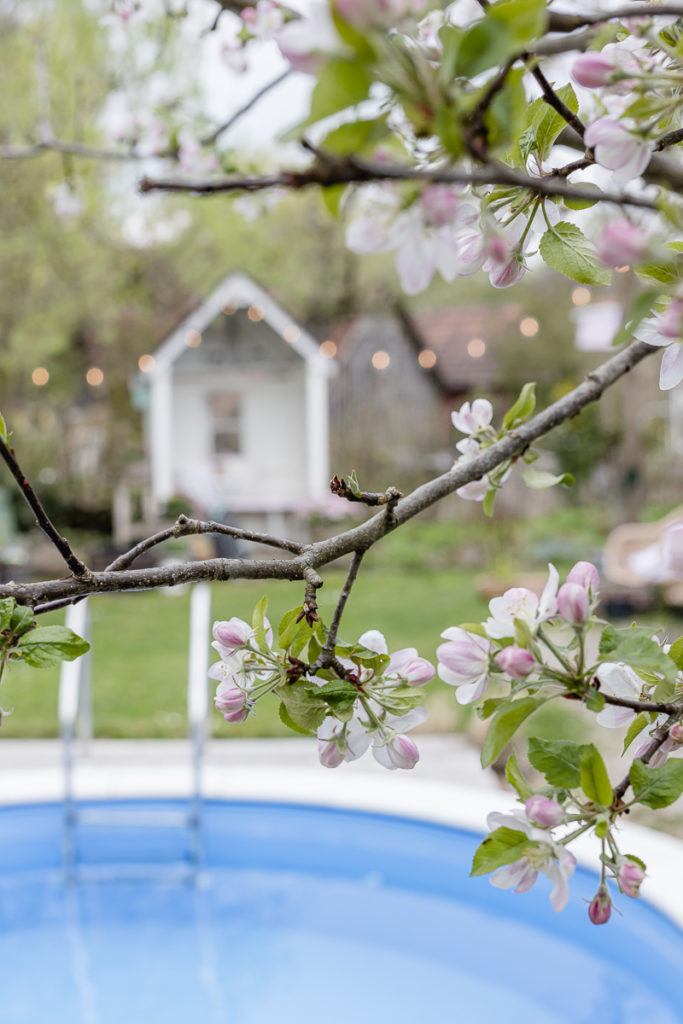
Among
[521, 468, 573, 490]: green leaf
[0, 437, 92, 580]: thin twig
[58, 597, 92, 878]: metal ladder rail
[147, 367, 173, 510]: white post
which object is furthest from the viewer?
[147, 367, 173, 510]: white post

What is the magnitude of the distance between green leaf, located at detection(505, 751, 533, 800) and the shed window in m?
10.0

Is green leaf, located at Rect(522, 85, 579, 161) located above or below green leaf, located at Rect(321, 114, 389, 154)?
above

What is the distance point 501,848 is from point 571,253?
0.32m

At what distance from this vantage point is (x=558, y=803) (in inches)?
19.7

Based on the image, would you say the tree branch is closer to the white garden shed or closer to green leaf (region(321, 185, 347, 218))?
green leaf (region(321, 185, 347, 218))

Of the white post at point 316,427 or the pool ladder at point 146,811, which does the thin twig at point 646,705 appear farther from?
the white post at point 316,427

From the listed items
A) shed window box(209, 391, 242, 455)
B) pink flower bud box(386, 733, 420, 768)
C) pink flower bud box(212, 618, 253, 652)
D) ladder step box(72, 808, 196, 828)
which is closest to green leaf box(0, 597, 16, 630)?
pink flower bud box(212, 618, 253, 652)

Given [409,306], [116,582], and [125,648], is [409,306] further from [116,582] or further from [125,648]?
[116,582]

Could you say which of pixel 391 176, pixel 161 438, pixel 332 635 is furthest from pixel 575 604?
pixel 161 438

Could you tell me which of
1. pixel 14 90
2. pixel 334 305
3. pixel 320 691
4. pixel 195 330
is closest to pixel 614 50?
pixel 320 691

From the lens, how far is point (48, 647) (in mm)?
527

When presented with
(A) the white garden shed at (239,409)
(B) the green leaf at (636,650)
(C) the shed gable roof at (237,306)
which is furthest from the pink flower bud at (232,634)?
(C) the shed gable roof at (237,306)

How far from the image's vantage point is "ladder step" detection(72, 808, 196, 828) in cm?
286

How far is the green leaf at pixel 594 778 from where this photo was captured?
1.54 ft
